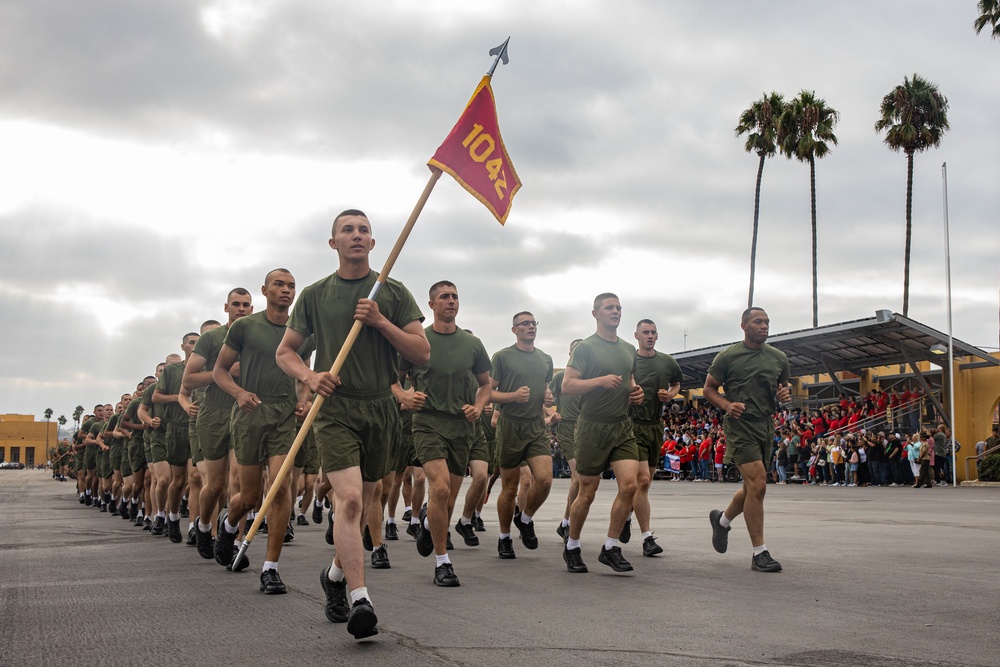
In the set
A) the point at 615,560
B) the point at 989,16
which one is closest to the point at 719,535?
the point at 615,560

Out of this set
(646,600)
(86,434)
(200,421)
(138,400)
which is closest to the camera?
(646,600)

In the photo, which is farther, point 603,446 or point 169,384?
point 169,384

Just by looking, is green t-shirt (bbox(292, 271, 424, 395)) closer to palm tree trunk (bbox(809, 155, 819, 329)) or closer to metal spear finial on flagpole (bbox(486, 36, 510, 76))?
metal spear finial on flagpole (bbox(486, 36, 510, 76))

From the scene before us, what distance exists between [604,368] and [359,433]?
320cm

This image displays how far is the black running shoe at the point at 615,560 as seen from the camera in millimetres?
7875

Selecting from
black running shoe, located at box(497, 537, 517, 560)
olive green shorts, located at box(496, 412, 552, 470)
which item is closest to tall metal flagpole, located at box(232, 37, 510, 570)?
black running shoe, located at box(497, 537, 517, 560)

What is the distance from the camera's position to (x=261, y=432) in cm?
793

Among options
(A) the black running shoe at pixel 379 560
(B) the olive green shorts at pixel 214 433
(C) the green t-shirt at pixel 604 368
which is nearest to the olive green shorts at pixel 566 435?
(C) the green t-shirt at pixel 604 368

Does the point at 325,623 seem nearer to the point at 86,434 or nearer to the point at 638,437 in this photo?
the point at 638,437

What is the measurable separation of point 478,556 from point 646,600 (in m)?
3.41

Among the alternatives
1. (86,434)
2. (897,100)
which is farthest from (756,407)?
(897,100)

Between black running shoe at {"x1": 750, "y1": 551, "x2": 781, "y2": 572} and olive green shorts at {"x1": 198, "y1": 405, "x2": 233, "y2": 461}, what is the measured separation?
14.9ft

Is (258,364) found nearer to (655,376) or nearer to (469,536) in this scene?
(469,536)

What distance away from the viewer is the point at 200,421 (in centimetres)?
929
